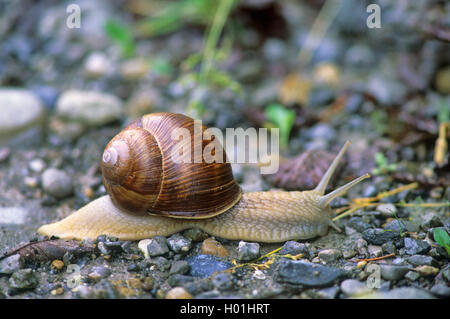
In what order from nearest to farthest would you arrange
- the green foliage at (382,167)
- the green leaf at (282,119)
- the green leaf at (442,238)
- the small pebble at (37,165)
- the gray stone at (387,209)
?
the green leaf at (442,238)
the gray stone at (387,209)
the green foliage at (382,167)
the small pebble at (37,165)
the green leaf at (282,119)

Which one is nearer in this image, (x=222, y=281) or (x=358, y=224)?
(x=222, y=281)

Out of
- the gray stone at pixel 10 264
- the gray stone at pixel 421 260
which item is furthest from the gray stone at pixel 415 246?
the gray stone at pixel 10 264

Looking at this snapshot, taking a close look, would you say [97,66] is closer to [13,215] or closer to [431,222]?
[13,215]

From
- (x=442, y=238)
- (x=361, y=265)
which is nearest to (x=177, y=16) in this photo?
(x=361, y=265)

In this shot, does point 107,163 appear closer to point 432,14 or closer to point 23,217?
point 23,217

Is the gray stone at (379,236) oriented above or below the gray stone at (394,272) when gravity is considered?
above

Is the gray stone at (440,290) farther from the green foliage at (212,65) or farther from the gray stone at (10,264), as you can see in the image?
the green foliage at (212,65)
